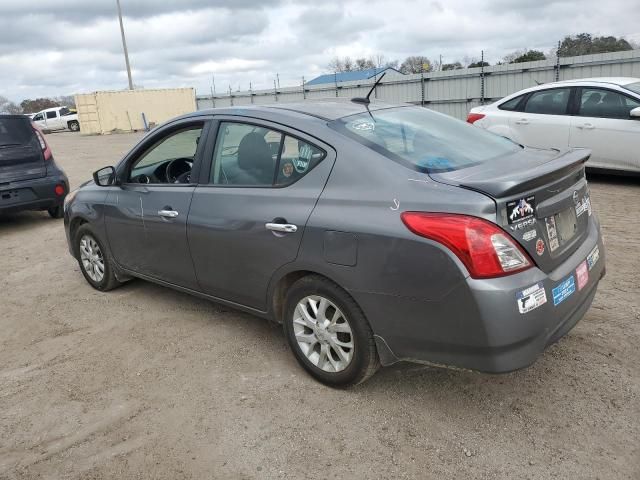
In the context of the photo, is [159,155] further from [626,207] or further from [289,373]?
[626,207]

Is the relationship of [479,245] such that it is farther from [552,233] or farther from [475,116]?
[475,116]

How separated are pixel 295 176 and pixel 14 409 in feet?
7.00

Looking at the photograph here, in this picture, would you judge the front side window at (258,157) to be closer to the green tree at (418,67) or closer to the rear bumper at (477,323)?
the rear bumper at (477,323)

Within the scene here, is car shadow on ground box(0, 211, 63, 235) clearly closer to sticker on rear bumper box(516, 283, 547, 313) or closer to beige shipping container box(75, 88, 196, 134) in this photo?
sticker on rear bumper box(516, 283, 547, 313)

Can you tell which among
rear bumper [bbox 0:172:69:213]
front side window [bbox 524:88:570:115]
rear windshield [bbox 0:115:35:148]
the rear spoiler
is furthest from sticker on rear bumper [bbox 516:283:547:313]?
rear windshield [bbox 0:115:35:148]

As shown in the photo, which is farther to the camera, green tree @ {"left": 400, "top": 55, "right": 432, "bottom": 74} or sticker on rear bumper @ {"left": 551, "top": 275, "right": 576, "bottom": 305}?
green tree @ {"left": 400, "top": 55, "right": 432, "bottom": 74}

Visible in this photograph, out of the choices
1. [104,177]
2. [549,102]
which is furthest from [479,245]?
[549,102]

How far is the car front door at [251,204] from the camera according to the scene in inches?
124

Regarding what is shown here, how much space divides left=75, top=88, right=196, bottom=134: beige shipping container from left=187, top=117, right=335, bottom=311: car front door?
30.4 m

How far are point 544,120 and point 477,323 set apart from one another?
688cm

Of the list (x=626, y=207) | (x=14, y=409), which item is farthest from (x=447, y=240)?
(x=626, y=207)

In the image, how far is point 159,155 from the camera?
439 cm

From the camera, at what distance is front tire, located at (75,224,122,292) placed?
4.93 metres

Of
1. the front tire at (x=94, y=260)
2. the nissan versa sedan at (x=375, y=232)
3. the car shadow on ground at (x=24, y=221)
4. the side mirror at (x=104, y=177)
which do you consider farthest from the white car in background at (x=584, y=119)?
the car shadow on ground at (x=24, y=221)
